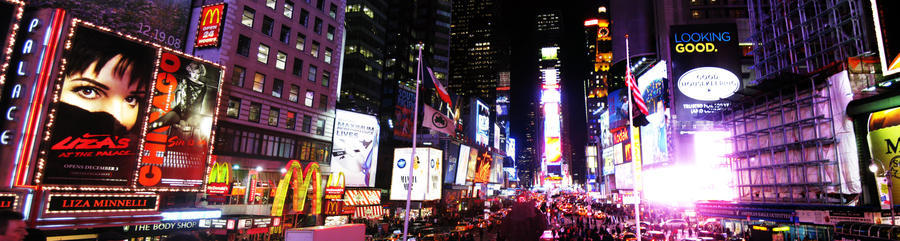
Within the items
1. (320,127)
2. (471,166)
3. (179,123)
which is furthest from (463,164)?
(179,123)

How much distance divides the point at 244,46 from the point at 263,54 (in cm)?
207

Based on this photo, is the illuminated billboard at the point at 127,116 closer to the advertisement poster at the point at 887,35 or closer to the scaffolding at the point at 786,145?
the advertisement poster at the point at 887,35

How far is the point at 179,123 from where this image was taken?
2383cm

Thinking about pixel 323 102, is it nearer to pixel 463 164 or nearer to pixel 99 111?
pixel 99 111

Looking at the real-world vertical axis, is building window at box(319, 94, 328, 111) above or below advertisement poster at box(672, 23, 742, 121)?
below

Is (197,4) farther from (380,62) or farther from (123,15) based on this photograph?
(380,62)

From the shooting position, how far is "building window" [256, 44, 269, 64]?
37875 mm

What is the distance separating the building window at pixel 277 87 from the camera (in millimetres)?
39188

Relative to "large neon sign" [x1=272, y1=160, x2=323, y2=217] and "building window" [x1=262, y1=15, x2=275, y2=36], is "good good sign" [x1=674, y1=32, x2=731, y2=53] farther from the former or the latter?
"building window" [x1=262, y1=15, x2=275, y2=36]

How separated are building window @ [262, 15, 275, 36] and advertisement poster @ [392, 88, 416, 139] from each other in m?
14.5

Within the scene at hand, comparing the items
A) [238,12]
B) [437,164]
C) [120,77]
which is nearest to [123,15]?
[120,77]

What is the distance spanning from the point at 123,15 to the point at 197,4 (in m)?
9.49

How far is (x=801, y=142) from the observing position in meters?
30.7

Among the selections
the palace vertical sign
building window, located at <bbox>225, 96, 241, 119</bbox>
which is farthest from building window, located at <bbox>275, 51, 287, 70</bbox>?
the palace vertical sign
